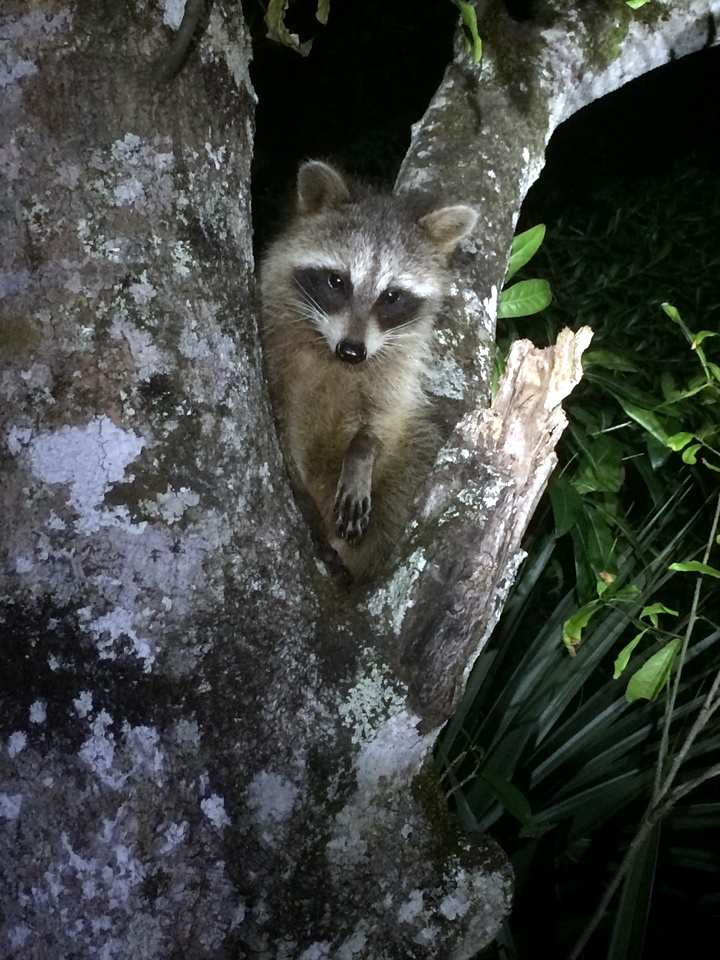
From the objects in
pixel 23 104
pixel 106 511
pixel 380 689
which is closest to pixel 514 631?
pixel 380 689

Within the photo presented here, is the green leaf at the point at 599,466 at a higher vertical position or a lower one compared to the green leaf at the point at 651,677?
higher

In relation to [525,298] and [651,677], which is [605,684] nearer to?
[651,677]

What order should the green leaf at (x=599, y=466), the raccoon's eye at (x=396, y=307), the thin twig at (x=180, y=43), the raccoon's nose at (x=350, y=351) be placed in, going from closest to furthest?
the thin twig at (x=180, y=43), the raccoon's nose at (x=350, y=351), the raccoon's eye at (x=396, y=307), the green leaf at (x=599, y=466)

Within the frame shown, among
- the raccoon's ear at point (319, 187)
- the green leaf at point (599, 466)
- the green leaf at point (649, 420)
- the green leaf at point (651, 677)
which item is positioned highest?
the raccoon's ear at point (319, 187)

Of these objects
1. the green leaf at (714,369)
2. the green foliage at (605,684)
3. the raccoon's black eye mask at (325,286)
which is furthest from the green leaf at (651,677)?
the raccoon's black eye mask at (325,286)

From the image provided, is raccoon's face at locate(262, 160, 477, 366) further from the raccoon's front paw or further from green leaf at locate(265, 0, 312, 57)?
green leaf at locate(265, 0, 312, 57)

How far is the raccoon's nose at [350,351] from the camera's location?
266cm

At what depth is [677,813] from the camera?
3129 millimetres

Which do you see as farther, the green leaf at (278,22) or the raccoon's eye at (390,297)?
the raccoon's eye at (390,297)

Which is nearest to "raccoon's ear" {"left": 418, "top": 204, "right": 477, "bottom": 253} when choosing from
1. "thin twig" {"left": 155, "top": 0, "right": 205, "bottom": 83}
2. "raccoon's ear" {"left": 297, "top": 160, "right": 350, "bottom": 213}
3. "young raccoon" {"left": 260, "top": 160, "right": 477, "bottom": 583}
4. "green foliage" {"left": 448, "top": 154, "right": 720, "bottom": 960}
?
"young raccoon" {"left": 260, "top": 160, "right": 477, "bottom": 583}

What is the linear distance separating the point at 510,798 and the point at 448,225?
1.70m

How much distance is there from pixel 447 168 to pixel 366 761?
186cm

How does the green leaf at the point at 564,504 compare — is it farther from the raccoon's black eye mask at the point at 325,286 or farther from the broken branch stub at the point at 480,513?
the broken branch stub at the point at 480,513

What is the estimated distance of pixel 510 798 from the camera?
2.63 m
